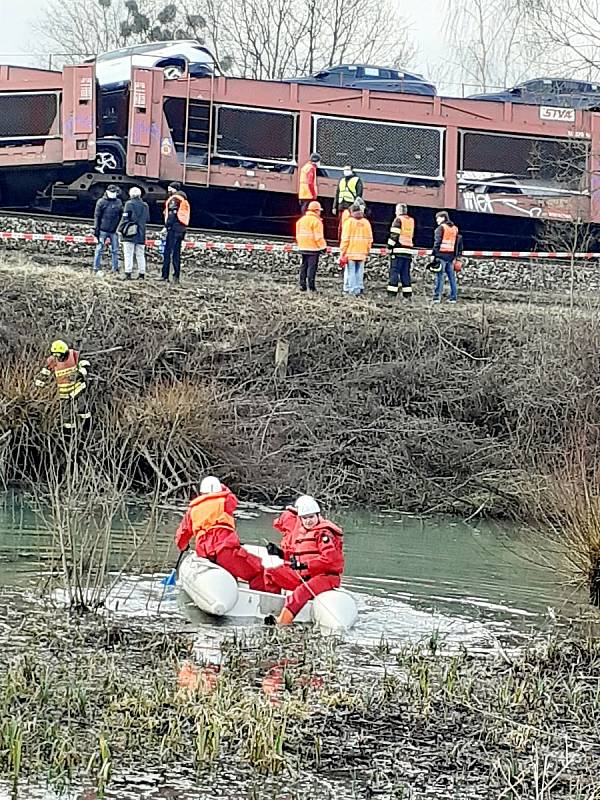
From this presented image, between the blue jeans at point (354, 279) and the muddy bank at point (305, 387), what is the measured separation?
0.82 feet

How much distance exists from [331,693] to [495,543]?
27.1 ft

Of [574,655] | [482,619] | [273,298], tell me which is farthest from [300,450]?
[574,655]

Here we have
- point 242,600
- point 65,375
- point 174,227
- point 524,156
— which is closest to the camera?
point 242,600

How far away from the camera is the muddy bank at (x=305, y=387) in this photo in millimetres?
18547

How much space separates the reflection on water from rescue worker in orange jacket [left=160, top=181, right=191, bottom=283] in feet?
18.5

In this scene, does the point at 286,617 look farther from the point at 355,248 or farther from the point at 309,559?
the point at 355,248

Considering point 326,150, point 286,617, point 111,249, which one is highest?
point 326,150

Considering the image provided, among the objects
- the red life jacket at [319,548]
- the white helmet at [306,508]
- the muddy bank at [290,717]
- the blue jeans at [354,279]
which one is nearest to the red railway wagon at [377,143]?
the blue jeans at [354,279]

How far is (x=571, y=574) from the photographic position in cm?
1215

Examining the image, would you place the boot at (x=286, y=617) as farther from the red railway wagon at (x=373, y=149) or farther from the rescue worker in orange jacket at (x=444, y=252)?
the red railway wagon at (x=373, y=149)

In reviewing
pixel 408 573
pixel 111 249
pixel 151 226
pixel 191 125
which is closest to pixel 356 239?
pixel 111 249

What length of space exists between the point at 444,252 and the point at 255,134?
4.80 metres

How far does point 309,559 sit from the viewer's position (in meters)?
11.3

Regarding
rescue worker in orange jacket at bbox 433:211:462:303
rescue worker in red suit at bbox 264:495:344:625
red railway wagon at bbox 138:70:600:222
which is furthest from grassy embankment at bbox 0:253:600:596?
rescue worker in red suit at bbox 264:495:344:625
